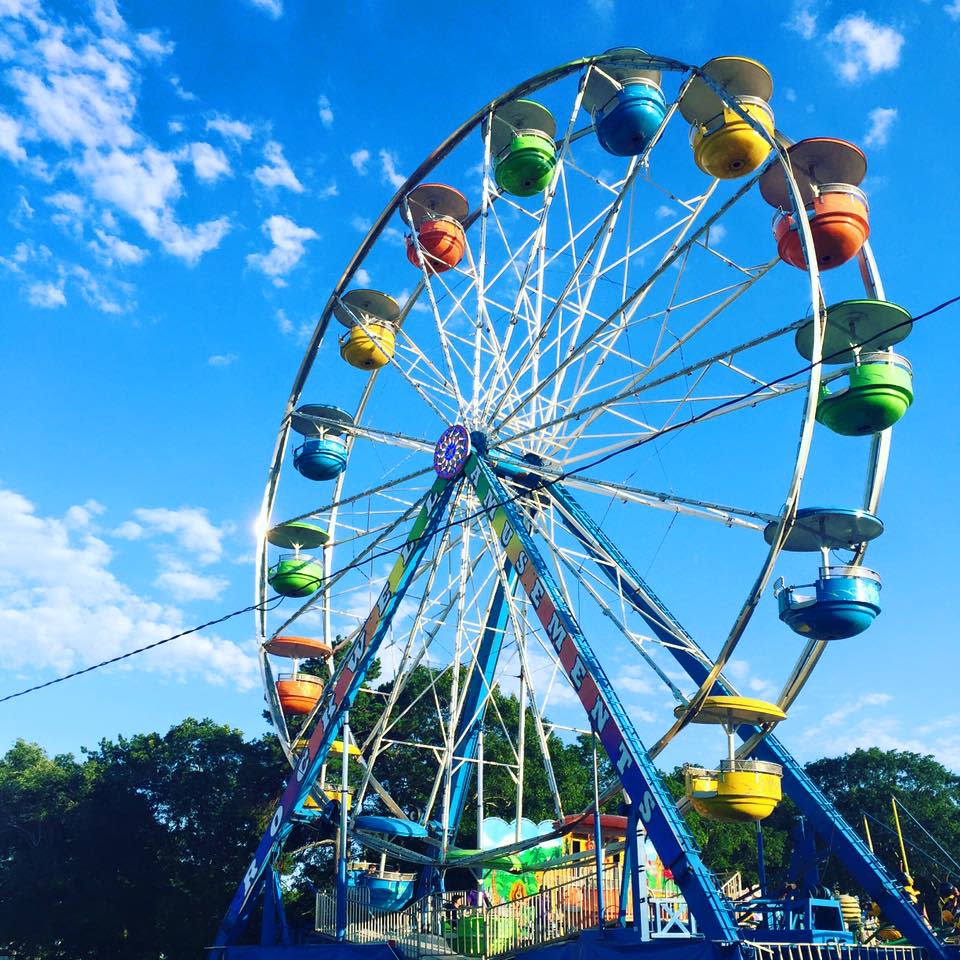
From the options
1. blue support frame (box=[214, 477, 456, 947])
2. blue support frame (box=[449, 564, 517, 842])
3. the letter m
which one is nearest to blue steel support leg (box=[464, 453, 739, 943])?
the letter m

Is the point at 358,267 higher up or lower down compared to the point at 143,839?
higher up

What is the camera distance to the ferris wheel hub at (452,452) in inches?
699

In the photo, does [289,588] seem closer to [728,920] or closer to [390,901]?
[390,901]

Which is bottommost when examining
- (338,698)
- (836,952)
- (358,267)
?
(836,952)

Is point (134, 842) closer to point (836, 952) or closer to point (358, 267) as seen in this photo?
point (358, 267)

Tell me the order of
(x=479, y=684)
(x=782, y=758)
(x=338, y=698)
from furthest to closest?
(x=479, y=684) → (x=338, y=698) → (x=782, y=758)

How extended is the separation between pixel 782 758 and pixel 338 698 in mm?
7335

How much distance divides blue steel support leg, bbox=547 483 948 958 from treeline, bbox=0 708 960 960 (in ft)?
54.9

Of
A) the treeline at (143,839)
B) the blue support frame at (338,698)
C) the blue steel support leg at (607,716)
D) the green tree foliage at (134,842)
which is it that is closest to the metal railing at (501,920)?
the blue steel support leg at (607,716)

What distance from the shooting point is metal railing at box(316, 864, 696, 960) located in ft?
46.0

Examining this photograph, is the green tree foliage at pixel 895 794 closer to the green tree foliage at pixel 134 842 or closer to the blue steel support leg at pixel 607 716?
the green tree foliage at pixel 134 842

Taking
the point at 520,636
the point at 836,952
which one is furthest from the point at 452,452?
the point at 836,952

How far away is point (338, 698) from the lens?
17922 millimetres

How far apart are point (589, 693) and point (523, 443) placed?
5.56 metres
